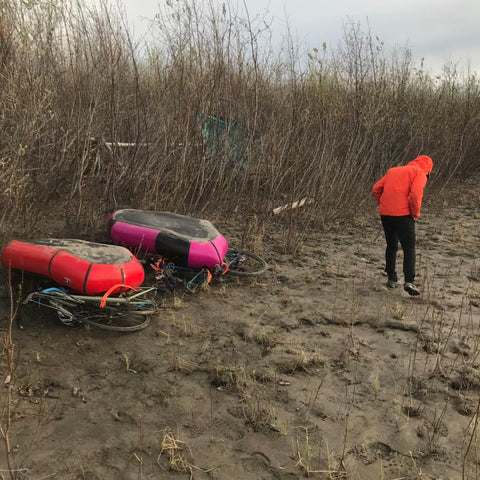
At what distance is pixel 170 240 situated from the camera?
14.6ft

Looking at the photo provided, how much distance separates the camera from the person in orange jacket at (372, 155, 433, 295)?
455 cm

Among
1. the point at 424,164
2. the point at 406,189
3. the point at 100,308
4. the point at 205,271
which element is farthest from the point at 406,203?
the point at 100,308

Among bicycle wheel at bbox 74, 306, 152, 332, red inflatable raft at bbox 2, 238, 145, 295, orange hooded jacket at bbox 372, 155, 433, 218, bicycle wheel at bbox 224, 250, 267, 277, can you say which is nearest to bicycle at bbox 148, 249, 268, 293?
bicycle wheel at bbox 224, 250, 267, 277

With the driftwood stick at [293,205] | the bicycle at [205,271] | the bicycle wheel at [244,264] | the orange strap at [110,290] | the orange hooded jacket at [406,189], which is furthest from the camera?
the driftwood stick at [293,205]

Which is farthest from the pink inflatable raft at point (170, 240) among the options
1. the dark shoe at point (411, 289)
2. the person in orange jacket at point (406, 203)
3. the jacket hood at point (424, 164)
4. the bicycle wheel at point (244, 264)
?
the jacket hood at point (424, 164)

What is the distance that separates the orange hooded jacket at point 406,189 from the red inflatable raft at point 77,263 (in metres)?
2.66

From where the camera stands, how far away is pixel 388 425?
2662 millimetres

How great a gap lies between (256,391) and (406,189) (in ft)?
9.06

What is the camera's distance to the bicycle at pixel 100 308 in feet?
11.3

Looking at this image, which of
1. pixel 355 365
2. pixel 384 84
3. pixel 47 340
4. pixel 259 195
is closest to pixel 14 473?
pixel 47 340

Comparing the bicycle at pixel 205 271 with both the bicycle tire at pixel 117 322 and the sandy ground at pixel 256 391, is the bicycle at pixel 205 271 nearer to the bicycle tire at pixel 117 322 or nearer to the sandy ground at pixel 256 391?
the sandy ground at pixel 256 391

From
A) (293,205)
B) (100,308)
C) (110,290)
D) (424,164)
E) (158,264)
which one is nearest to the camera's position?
(110,290)

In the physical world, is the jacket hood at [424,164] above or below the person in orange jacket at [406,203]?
above

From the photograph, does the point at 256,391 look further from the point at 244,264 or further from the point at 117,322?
the point at 244,264
